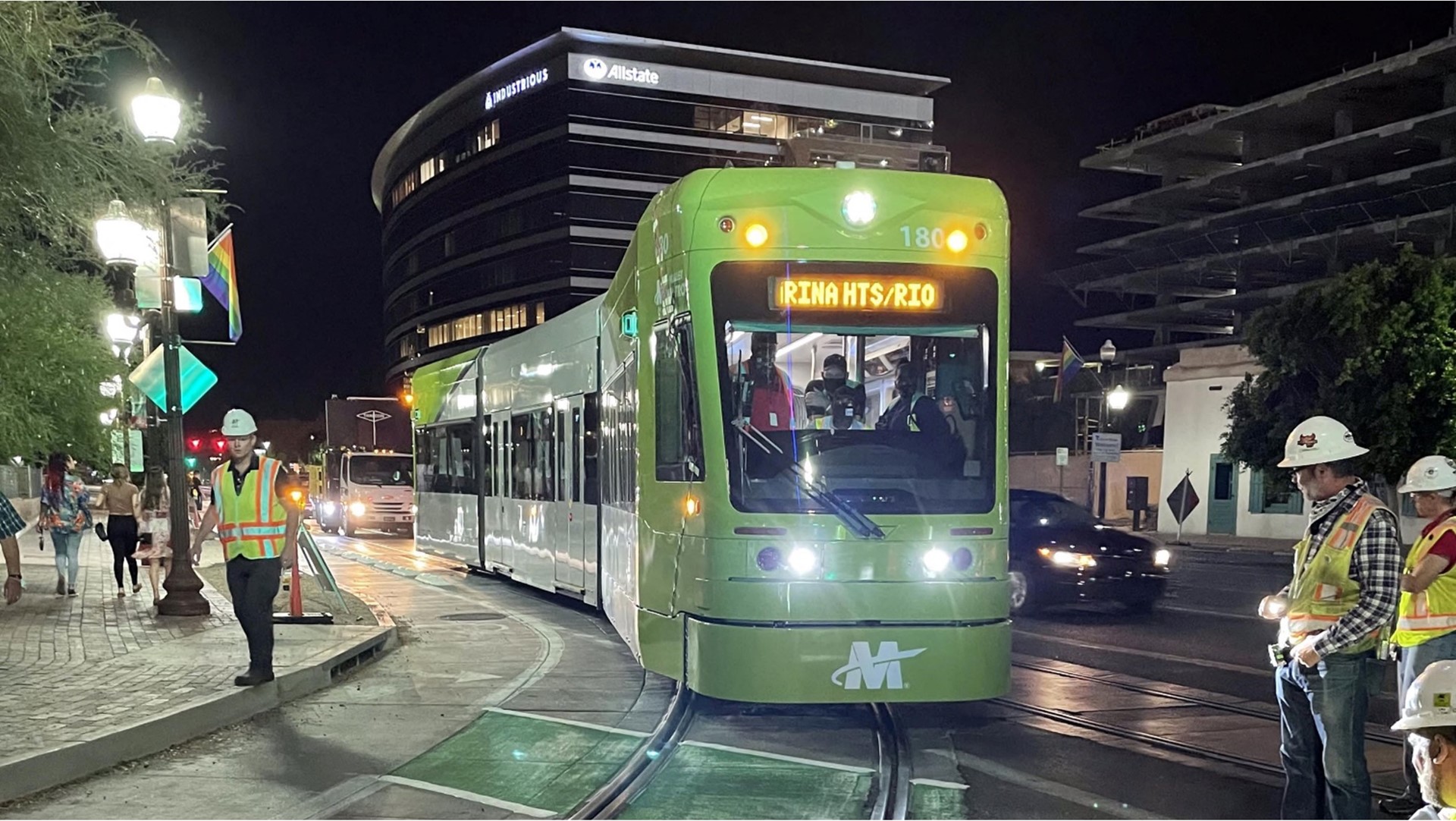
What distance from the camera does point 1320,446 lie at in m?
5.13

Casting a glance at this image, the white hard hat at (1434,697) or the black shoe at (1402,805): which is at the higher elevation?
the white hard hat at (1434,697)

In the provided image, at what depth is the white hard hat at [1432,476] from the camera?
578 centimetres

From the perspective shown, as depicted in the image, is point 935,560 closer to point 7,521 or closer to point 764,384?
point 764,384

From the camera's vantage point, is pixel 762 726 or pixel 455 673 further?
pixel 455 673

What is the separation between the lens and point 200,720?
8.00 metres

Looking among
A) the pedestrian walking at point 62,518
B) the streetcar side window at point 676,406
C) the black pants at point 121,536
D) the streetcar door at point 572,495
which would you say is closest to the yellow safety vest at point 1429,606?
the streetcar side window at point 676,406

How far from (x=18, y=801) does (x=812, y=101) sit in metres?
90.6

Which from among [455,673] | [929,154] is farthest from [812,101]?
[455,673]

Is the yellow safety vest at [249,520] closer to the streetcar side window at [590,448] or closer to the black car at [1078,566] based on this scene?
the streetcar side window at [590,448]

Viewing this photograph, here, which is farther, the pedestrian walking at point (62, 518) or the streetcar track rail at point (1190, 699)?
the pedestrian walking at point (62, 518)

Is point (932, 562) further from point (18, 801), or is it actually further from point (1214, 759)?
point (18, 801)

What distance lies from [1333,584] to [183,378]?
12.2m

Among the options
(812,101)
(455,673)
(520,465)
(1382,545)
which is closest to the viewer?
(1382,545)

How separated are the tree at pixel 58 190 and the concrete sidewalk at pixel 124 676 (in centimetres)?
205
